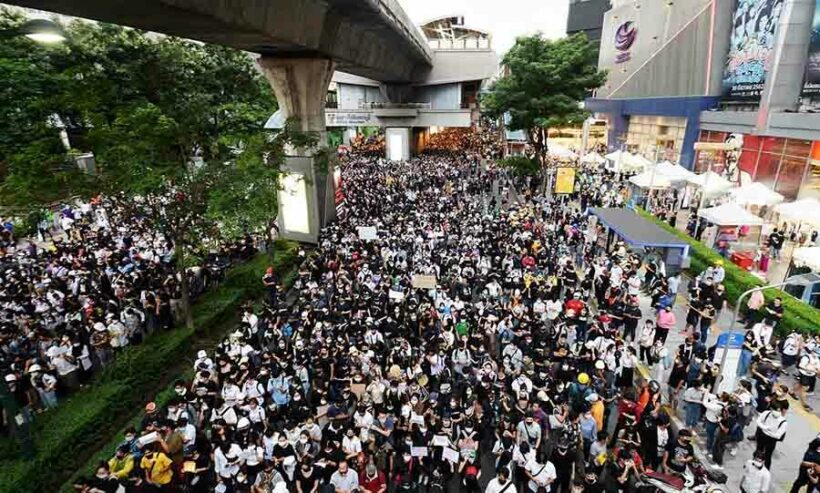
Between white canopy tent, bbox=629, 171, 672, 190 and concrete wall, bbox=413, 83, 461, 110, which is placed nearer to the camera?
white canopy tent, bbox=629, 171, 672, 190

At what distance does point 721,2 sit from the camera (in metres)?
26.2

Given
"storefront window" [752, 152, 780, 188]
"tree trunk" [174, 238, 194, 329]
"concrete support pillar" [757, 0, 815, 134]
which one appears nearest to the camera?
"tree trunk" [174, 238, 194, 329]

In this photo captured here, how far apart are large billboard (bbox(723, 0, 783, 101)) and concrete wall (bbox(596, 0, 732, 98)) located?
0.91 meters

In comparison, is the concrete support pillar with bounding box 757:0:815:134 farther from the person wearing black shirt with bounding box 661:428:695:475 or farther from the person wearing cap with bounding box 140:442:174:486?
the person wearing cap with bounding box 140:442:174:486

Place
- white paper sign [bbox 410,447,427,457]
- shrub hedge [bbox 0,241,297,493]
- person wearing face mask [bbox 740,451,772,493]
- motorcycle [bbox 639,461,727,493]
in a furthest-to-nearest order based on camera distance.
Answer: shrub hedge [bbox 0,241,297,493] < white paper sign [bbox 410,447,427,457] < person wearing face mask [bbox 740,451,772,493] < motorcycle [bbox 639,461,727,493]

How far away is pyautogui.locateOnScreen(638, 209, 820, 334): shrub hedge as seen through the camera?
38.5 feet

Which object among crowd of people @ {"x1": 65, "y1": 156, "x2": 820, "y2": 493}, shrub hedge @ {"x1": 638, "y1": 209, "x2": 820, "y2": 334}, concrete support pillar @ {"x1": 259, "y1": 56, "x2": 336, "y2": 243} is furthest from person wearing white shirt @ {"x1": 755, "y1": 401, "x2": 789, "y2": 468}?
concrete support pillar @ {"x1": 259, "y1": 56, "x2": 336, "y2": 243}

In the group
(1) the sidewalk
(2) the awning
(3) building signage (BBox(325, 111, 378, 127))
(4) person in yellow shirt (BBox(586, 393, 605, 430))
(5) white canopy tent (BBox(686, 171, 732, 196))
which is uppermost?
(3) building signage (BBox(325, 111, 378, 127))

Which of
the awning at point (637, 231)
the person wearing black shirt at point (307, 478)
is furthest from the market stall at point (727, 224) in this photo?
the person wearing black shirt at point (307, 478)

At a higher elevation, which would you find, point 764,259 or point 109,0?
point 109,0

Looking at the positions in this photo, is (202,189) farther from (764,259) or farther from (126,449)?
(764,259)

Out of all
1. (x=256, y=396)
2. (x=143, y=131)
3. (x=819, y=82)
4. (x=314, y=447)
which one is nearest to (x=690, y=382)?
(x=314, y=447)

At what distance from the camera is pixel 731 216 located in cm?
1653

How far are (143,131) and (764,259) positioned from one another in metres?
20.2
